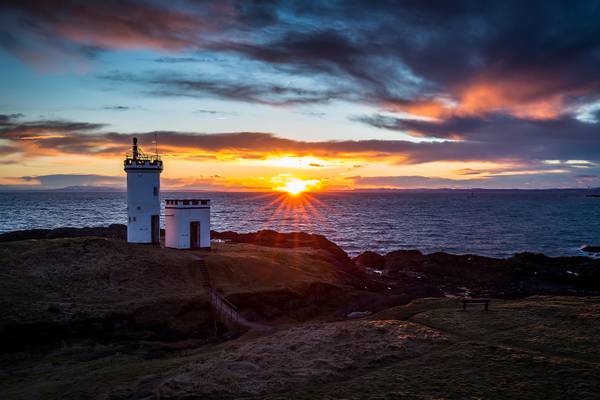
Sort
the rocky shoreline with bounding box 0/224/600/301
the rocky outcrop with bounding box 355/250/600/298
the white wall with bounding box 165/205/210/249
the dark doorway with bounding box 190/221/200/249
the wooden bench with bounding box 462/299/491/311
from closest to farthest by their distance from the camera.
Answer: the wooden bench with bounding box 462/299/491/311 < the rocky shoreline with bounding box 0/224/600/301 < the white wall with bounding box 165/205/210/249 < the rocky outcrop with bounding box 355/250/600/298 < the dark doorway with bounding box 190/221/200/249

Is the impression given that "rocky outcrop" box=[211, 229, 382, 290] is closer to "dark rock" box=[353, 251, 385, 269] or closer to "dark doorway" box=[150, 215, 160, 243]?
"dark rock" box=[353, 251, 385, 269]

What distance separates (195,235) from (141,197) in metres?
5.91

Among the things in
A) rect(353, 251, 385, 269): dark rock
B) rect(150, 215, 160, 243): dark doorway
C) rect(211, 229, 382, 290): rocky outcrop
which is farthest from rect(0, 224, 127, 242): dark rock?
rect(353, 251, 385, 269): dark rock

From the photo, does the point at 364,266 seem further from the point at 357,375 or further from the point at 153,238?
the point at 357,375

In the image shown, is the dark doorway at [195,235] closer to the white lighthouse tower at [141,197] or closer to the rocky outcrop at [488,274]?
the white lighthouse tower at [141,197]

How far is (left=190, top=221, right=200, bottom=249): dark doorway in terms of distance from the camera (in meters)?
42.3

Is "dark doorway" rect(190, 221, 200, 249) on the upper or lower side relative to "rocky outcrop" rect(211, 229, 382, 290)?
upper

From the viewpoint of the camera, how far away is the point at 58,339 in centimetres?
2417

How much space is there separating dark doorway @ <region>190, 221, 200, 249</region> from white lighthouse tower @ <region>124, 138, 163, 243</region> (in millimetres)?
3431

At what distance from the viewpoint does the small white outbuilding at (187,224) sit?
41531 mm

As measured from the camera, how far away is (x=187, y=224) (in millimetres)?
41750

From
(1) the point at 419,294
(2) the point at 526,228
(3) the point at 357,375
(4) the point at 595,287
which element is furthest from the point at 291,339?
(2) the point at 526,228

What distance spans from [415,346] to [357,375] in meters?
3.71

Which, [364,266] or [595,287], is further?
[364,266]
